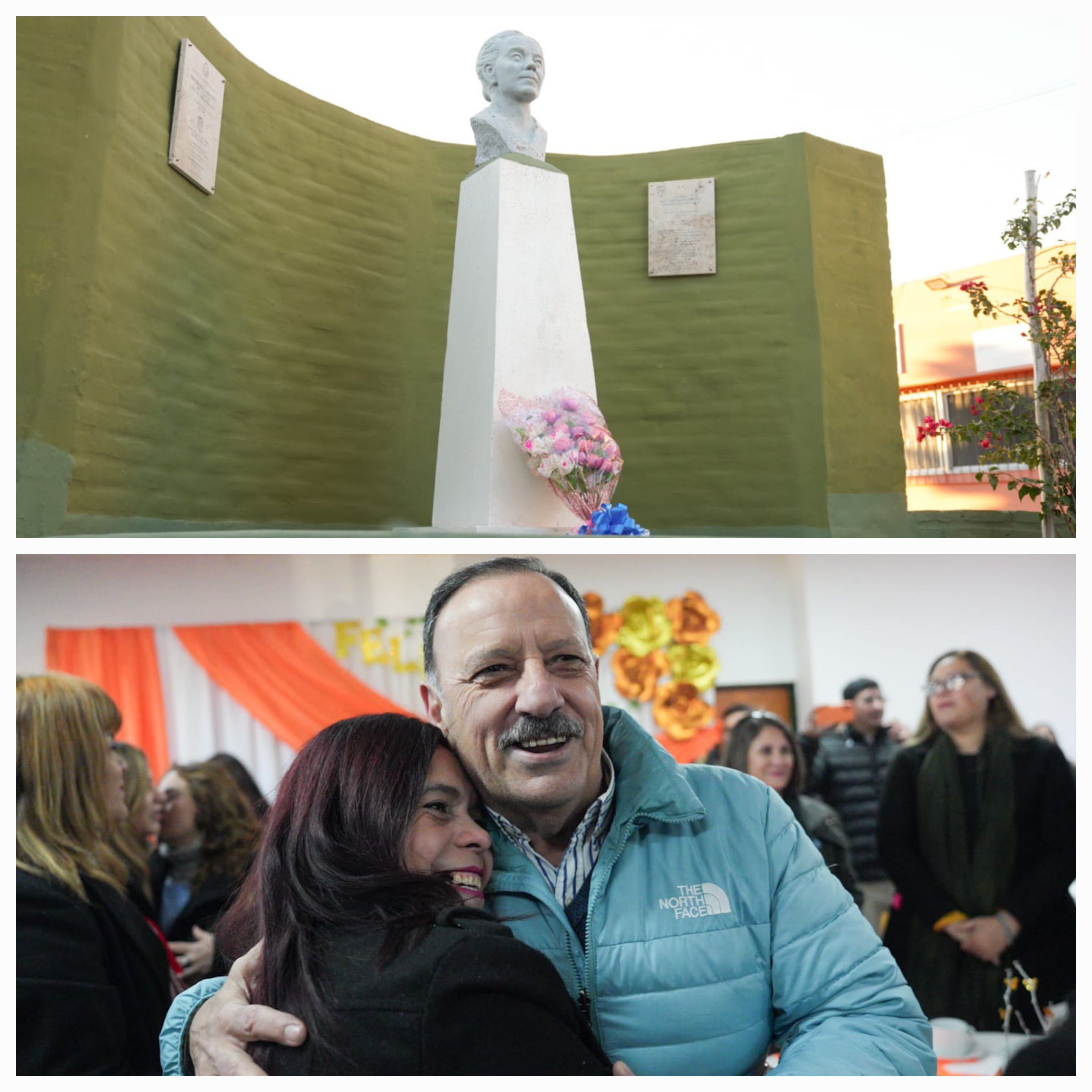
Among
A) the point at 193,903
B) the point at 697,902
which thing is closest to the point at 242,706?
the point at 193,903

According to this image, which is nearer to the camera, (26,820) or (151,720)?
(26,820)

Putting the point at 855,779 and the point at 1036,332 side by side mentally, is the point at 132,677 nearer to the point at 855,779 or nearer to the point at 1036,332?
the point at 855,779

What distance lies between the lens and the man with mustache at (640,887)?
4.53 feet

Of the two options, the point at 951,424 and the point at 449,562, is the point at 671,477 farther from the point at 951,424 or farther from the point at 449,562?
the point at 449,562

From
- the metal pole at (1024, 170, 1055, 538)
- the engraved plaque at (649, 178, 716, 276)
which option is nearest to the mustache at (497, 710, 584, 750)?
the metal pole at (1024, 170, 1055, 538)

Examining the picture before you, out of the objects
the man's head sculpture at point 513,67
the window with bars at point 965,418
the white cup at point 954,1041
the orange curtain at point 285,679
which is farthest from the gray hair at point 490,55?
the white cup at point 954,1041

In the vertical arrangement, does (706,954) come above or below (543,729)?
below

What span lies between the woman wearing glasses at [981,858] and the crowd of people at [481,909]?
1393 millimetres

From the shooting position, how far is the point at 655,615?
2.98 meters

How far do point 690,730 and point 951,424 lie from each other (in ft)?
7.91

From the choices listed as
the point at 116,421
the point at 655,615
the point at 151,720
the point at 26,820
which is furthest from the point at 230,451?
the point at 26,820

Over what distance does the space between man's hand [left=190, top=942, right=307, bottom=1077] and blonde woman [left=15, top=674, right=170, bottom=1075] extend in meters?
0.41

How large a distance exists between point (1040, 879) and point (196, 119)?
11.7 feet

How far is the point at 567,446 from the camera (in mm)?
2928
